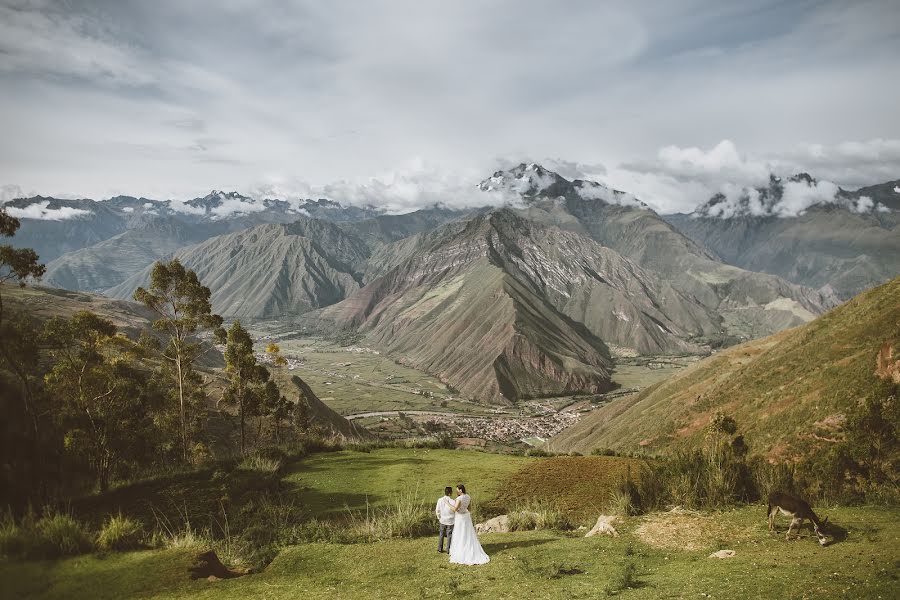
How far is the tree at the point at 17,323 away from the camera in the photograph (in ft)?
72.8

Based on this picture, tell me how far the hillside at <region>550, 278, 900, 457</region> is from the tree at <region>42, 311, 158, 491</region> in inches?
1867

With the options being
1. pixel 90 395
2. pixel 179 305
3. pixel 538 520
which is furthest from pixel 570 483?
pixel 179 305

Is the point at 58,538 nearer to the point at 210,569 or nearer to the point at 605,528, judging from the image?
the point at 210,569

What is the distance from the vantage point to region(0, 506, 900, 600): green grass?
32.9 ft

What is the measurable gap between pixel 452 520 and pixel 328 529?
4.47 metres

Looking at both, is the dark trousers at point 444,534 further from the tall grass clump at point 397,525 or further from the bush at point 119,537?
the bush at point 119,537

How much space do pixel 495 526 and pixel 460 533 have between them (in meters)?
5.05

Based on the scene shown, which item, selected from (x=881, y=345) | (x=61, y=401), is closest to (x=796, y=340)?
(x=881, y=345)

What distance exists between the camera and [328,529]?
16312 millimetres

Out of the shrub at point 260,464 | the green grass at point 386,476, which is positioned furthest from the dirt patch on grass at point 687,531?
the shrub at point 260,464

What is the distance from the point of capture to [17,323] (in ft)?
86.0

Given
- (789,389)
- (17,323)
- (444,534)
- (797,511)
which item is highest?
(17,323)

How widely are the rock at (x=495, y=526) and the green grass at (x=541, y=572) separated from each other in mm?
3280

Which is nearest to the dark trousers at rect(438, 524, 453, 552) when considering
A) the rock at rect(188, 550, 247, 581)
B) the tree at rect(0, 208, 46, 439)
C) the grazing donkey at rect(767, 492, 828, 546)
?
the rock at rect(188, 550, 247, 581)
